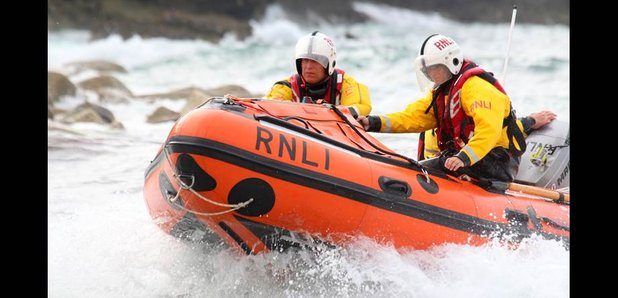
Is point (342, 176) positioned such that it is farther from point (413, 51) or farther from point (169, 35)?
point (169, 35)

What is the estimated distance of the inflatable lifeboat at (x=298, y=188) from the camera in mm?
3453

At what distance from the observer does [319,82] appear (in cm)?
496

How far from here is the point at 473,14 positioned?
2316cm

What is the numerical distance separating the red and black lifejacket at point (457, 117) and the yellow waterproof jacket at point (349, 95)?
0.50 m

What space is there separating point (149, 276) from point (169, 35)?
18251 millimetres

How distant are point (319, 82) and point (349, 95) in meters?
0.21

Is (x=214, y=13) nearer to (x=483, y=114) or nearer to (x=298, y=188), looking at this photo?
(x=483, y=114)

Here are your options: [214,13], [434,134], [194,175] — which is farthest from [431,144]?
[214,13]

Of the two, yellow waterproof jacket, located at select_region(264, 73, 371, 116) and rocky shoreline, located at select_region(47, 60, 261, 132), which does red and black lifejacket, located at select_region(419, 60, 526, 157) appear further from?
rocky shoreline, located at select_region(47, 60, 261, 132)

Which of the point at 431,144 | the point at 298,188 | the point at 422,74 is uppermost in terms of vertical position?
the point at 422,74

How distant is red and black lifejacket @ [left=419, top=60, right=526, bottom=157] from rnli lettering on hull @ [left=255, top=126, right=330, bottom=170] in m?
1.11

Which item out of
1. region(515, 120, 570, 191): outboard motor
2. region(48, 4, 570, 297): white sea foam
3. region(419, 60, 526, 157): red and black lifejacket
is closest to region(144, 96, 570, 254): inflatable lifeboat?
region(48, 4, 570, 297): white sea foam

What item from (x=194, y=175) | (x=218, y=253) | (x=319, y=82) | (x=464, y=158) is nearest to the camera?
(x=194, y=175)
